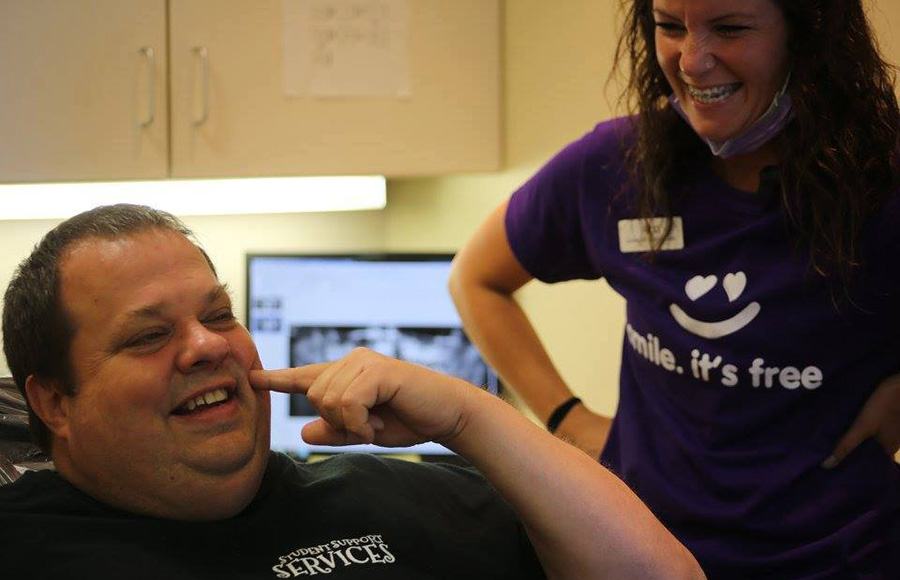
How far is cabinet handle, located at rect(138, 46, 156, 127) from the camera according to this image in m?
2.41

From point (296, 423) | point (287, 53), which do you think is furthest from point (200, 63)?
point (296, 423)

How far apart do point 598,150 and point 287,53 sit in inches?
34.4

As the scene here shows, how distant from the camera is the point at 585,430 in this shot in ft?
6.88

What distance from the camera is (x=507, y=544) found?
1527 millimetres

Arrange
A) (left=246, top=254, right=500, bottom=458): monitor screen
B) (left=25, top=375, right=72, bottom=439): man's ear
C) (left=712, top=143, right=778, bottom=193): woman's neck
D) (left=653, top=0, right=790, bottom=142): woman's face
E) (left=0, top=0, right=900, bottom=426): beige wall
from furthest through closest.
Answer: (left=246, top=254, right=500, bottom=458): monitor screen
(left=0, top=0, right=900, bottom=426): beige wall
(left=712, top=143, right=778, bottom=193): woman's neck
(left=653, top=0, right=790, bottom=142): woman's face
(left=25, top=375, right=72, bottom=439): man's ear

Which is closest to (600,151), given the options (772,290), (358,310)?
(772,290)

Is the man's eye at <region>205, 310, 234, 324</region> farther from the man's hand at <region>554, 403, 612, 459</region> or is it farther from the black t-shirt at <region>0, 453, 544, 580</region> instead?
the man's hand at <region>554, 403, 612, 459</region>

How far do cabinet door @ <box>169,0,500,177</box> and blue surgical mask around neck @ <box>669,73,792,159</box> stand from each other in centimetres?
98

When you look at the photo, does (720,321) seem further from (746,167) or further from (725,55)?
(725,55)

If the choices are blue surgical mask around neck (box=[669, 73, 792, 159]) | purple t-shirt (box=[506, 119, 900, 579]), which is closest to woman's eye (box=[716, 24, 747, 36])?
blue surgical mask around neck (box=[669, 73, 792, 159])

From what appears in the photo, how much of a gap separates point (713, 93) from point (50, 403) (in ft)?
3.09

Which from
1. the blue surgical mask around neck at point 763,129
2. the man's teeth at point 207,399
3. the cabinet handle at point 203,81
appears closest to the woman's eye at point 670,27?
the blue surgical mask around neck at point 763,129

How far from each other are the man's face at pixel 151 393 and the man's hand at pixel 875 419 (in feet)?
2.53

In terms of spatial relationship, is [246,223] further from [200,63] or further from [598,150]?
[598,150]
